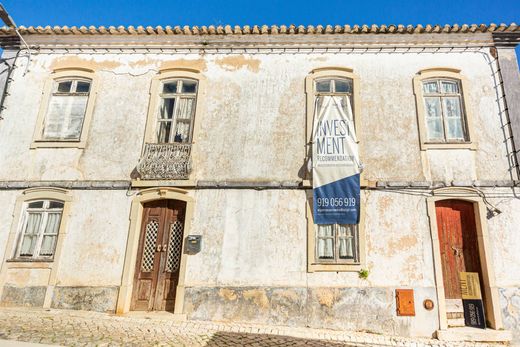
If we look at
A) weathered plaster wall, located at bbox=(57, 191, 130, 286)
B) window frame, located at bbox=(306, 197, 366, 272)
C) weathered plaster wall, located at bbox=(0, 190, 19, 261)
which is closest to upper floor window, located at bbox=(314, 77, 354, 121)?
window frame, located at bbox=(306, 197, 366, 272)

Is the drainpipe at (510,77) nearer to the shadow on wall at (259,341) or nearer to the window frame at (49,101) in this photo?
the shadow on wall at (259,341)

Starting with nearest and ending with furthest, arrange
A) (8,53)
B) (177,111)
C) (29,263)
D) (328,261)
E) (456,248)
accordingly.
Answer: (328,261)
(456,248)
(29,263)
(177,111)
(8,53)

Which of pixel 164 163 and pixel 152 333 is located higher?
pixel 164 163

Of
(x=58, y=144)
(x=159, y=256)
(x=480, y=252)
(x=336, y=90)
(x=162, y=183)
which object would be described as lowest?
(x=159, y=256)

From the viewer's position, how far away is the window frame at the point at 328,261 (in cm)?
709

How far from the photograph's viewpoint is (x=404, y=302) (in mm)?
6855

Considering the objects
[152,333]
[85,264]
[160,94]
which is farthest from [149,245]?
[160,94]

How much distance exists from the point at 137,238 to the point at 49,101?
14.4 ft

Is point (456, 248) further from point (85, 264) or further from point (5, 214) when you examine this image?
point (5, 214)

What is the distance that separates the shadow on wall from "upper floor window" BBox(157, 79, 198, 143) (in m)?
4.42

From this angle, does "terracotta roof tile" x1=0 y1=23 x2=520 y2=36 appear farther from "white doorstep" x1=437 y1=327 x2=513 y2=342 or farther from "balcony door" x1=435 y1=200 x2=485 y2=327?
"white doorstep" x1=437 y1=327 x2=513 y2=342

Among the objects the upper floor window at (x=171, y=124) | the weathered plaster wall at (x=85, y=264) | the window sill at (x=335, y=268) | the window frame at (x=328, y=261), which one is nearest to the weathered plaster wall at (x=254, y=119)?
the upper floor window at (x=171, y=124)

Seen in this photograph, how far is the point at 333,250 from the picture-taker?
7.32 m

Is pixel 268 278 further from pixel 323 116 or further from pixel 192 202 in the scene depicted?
pixel 323 116
